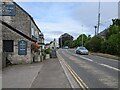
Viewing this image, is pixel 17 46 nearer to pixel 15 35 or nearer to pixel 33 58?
pixel 15 35

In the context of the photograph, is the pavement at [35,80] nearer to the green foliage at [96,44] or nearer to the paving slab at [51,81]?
the paving slab at [51,81]

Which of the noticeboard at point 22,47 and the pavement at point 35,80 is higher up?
the noticeboard at point 22,47

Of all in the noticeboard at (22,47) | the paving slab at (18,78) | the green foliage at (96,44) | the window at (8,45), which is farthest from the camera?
the green foliage at (96,44)

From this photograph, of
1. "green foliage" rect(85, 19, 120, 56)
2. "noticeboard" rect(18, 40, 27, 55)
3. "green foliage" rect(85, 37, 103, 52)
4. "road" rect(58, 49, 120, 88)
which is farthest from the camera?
"green foliage" rect(85, 37, 103, 52)

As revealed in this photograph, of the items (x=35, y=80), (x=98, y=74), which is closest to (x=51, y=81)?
(x=35, y=80)

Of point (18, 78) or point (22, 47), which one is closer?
point (18, 78)

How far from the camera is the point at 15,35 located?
98.5ft

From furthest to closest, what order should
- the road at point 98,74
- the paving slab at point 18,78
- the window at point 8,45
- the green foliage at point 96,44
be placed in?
the green foliage at point 96,44 → the window at point 8,45 → the road at point 98,74 → the paving slab at point 18,78

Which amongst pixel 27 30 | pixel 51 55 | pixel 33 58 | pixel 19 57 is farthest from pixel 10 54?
pixel 51 55

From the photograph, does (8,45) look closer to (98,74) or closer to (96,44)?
(98,74)

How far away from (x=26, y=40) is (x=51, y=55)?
50.4ft

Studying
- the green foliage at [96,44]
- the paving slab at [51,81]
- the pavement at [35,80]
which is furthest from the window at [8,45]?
the green foliage at [96,44]

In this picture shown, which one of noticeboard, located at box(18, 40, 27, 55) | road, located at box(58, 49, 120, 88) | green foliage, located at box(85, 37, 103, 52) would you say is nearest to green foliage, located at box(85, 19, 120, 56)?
green foliage, located at box(85, 37, 103, 52)

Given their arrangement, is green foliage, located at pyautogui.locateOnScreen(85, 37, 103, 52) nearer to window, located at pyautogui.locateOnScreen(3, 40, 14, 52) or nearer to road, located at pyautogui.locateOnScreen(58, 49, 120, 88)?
window, located at pyautogui.locateOnScreen(3, 40, 14, 52)
